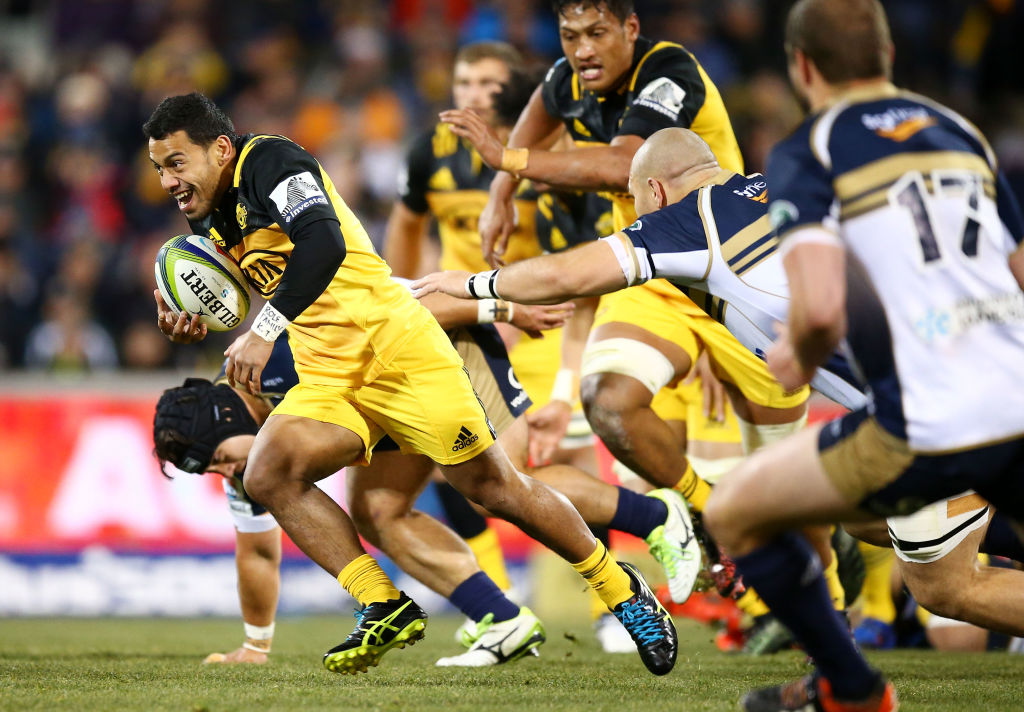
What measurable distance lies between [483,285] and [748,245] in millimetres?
963

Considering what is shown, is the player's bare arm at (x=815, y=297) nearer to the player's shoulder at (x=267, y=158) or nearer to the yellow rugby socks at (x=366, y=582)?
the yellow rugby socks at (x=366, y=582)

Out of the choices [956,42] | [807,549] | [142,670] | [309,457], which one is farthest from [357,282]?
[956,42]

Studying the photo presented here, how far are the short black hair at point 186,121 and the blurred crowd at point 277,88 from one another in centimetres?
717

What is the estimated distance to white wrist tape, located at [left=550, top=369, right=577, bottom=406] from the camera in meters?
6.80

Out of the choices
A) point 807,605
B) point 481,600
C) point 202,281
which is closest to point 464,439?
point 481,600

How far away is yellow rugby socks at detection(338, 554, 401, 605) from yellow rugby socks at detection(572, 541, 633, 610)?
826 millimetres

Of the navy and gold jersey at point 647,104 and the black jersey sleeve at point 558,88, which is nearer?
the navy and gold jersey at point 647,104

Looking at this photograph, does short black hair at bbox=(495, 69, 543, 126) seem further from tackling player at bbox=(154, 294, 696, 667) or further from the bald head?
the bald head

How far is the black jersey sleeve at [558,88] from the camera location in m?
6.82

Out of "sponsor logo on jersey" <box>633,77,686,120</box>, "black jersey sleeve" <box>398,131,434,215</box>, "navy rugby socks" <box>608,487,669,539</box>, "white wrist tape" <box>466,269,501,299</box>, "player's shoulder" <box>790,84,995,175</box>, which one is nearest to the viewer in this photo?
"player's shoulder" <box>790,84,995,175</box>

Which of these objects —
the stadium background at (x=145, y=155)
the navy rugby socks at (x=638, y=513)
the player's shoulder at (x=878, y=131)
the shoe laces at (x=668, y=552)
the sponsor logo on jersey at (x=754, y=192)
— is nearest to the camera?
the player's shoulder at (x=878, y=131)

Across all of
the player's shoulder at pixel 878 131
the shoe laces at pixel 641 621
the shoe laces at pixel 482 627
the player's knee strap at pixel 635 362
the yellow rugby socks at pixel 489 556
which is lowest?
the yellow rugby socks at pixel 489 556

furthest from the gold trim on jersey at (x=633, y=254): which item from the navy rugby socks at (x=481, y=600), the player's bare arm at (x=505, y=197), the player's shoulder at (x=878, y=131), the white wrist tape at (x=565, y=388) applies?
the white wrist tape at (x=565, y=388)

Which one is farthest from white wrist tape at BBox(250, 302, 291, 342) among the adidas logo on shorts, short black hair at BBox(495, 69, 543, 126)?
short black hair at BBox(495, 69, 543, 126)
